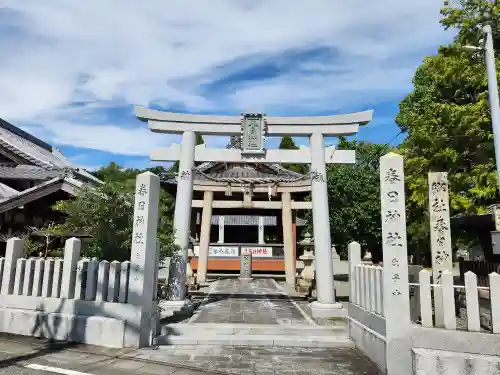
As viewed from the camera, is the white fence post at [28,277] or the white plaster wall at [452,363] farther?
the white fence post at [28,277]

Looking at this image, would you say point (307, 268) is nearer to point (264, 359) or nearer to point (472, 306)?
point (264, 359)

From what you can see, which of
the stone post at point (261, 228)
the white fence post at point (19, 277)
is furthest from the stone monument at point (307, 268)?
the white fence post at point (19, 277)

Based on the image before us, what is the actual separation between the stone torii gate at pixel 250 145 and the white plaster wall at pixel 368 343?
11.8ft

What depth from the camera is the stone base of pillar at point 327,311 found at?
33.2ft

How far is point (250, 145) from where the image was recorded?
1127 cm

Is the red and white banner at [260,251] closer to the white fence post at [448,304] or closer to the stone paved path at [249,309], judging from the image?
the stone paved path at [249,309]

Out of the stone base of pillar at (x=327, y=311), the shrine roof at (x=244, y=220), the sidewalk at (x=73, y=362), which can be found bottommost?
the sidewalk at (x=73, y=362)

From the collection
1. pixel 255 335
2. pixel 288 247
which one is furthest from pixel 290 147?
pixel 255 335

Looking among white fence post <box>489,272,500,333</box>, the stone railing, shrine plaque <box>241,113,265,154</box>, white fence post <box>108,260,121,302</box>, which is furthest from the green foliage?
white fence post <box>489,272,500,333</box>

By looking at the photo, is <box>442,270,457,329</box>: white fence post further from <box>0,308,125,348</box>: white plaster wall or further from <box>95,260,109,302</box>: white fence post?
<box>95,260,109,302</box>: white fence post

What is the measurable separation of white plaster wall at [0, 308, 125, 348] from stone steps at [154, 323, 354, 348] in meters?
0.92

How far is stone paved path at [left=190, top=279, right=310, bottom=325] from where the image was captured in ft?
31.7

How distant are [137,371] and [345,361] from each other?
3451 millimetres

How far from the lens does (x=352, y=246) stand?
26.4ft
